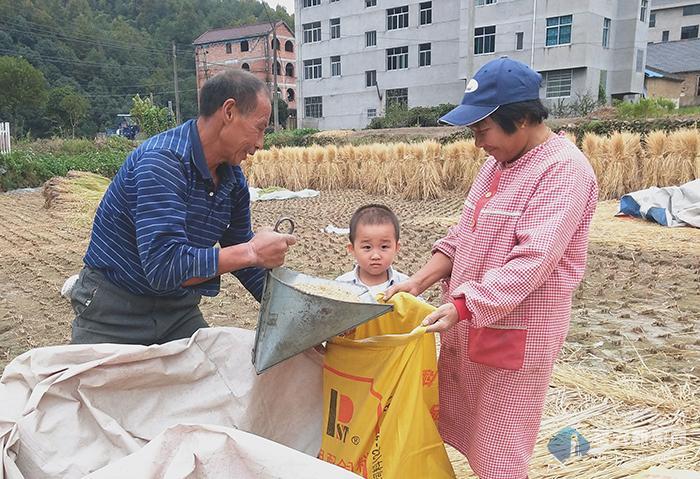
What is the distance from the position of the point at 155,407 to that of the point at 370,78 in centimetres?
3758

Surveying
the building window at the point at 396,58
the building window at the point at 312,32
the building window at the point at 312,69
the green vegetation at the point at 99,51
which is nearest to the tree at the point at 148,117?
the green vegetation at the point at 99,51

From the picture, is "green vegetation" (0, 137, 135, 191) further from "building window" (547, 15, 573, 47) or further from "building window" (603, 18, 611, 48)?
"building window" (603, 18, 611, 48)

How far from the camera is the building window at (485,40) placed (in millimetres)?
31325

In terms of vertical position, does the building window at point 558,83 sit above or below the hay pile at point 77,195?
above

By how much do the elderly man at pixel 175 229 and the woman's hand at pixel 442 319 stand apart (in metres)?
0.51

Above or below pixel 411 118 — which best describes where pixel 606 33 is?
above

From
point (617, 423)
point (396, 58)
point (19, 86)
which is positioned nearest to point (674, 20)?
point (396, 58)

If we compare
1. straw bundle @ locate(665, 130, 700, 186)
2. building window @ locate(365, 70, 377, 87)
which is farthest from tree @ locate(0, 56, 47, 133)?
straw bundle @ locate(665, 130, 700, 186)

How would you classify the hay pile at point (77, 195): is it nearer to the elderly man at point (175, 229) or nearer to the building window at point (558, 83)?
the elderly man at point (175, 229)

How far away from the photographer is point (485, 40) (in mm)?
31844

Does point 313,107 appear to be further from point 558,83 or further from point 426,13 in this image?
point 558,83

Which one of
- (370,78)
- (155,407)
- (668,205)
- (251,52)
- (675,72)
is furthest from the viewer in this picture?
(251,52)

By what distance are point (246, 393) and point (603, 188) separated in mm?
11225

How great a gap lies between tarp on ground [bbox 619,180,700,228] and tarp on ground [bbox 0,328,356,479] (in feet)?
27.1
